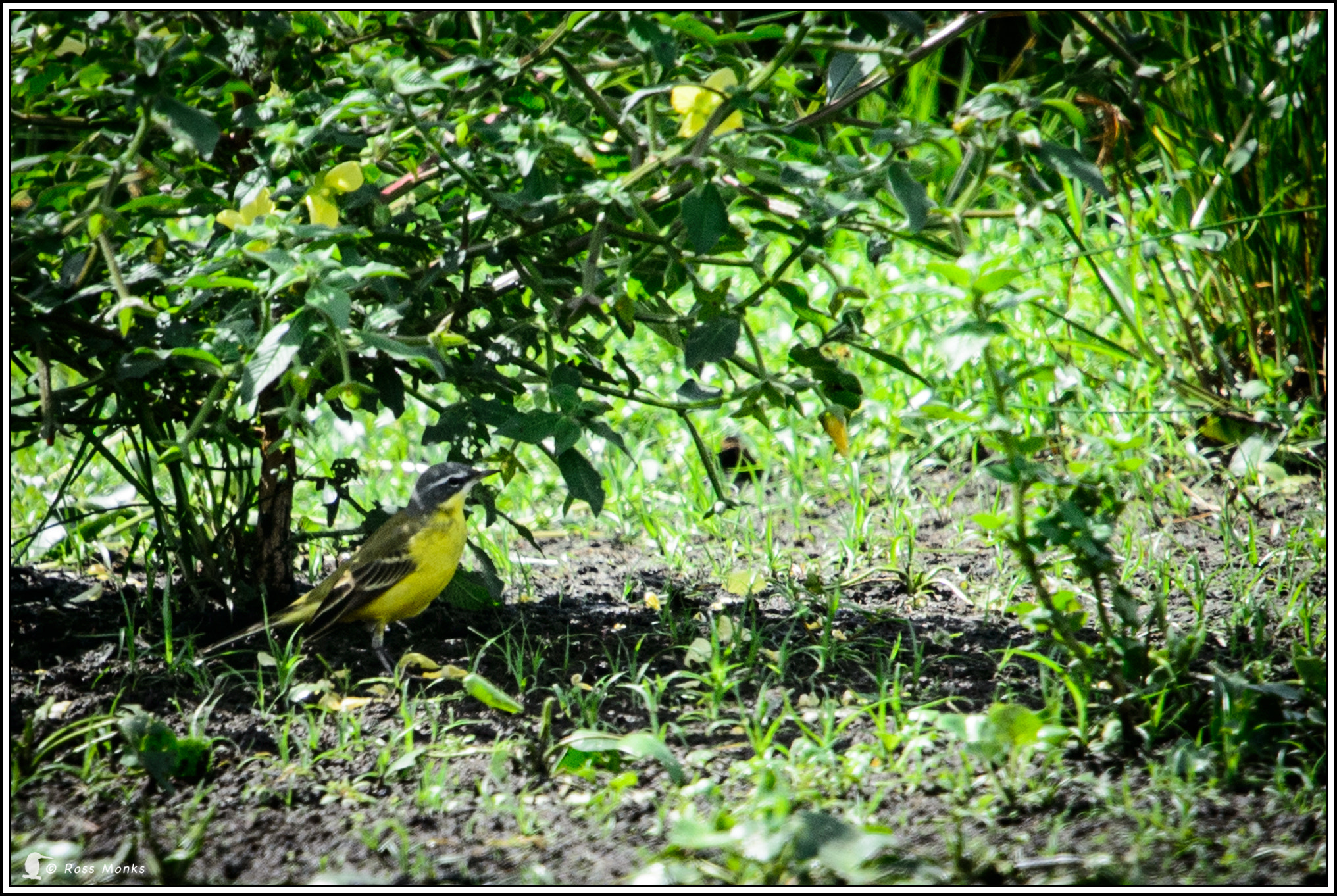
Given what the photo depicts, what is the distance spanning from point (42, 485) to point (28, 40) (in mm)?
2117

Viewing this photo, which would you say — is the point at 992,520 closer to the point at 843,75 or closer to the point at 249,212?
the point at 843,75

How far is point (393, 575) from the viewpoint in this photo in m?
3.46

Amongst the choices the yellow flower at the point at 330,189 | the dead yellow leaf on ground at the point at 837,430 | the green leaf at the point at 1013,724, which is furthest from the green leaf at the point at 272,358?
the green leaf at the point at 1013,724

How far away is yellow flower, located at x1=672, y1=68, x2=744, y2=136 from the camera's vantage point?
2.55m

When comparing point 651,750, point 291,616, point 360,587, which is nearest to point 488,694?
point 651,750

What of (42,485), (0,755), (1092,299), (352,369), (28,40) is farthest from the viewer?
(1092,299)

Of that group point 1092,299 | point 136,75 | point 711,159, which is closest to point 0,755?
point 136,75

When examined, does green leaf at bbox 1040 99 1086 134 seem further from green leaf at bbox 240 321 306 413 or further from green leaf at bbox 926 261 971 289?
green leaf at bbox 240 321 306 413

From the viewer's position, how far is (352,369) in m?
3.18

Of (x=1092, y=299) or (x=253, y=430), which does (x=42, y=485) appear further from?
(x=1092, y=299)

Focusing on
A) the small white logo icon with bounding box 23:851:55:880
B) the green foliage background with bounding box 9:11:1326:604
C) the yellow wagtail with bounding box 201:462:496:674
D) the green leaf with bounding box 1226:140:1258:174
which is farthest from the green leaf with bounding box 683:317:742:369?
the small white logo icon with bounding box 23:851:55:880

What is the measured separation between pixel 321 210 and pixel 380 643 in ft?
4.33

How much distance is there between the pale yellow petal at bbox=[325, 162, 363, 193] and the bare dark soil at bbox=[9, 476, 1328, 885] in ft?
4.11

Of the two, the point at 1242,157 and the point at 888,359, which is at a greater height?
the point at 1242,157
